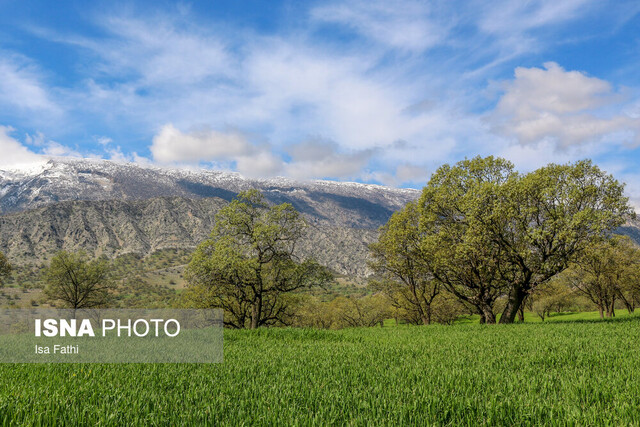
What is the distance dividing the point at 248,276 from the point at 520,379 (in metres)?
28.4

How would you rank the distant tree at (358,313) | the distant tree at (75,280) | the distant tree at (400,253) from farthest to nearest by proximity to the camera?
the distant tree at (358,313), the distant tree at (75,280), the distant tree at (400,253)

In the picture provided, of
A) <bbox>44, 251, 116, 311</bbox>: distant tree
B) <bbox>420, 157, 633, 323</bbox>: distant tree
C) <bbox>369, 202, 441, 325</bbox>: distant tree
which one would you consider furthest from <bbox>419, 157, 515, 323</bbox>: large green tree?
<bbox>44, 251, 116, 311</bbox>: distant tree

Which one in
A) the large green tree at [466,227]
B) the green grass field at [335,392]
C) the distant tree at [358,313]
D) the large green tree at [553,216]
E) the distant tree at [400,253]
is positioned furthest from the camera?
the distant tree at [358,313]

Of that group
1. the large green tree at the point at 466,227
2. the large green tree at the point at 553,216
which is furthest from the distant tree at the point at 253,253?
the large green tree at the point at 553,216

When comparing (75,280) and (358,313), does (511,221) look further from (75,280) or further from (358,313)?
(358,313)

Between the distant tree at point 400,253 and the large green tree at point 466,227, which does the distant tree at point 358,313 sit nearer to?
the distant tree at point 400,253

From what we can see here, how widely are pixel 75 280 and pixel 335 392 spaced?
2639 inches

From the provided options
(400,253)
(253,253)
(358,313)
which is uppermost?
(253,253)

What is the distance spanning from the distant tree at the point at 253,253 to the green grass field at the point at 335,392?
23.6 metres

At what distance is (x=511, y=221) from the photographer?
2486 cm

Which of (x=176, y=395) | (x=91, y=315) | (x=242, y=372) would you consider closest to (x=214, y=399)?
(x=176, y=395)

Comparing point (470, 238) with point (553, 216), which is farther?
point (470, 238)

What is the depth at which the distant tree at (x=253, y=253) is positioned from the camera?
100 feet

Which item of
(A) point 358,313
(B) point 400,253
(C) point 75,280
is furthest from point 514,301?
(A) point 358,313
